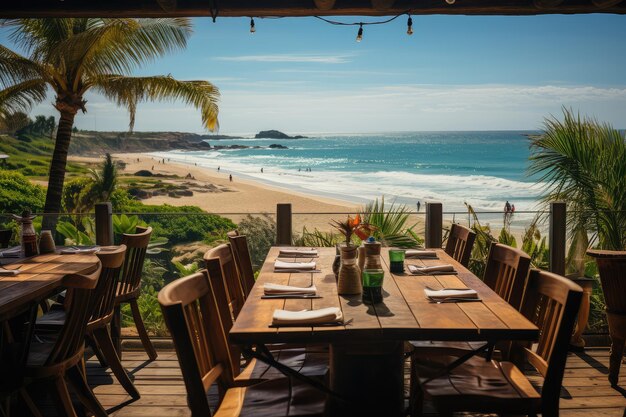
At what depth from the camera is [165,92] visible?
42.5 feet

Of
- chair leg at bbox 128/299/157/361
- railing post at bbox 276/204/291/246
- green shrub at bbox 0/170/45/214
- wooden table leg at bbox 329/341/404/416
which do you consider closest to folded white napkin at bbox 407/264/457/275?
wooden table leg at bbox 329/341/404/416

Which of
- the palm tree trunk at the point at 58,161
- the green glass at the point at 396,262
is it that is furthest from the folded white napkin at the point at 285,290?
the palm tree trunk at the point at 58,161

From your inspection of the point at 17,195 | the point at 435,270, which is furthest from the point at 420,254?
the point at 17,195

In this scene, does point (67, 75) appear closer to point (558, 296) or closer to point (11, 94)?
point (11, 94)

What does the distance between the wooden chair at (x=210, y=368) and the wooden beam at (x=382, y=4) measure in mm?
2466

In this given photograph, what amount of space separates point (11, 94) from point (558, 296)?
13.9 metres

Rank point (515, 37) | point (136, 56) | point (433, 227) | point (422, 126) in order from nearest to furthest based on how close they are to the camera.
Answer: point (433, 227)
point (136, 56)
point (515, 37)
point (422, 126)

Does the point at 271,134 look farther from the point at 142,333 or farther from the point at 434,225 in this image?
the point at 142,333

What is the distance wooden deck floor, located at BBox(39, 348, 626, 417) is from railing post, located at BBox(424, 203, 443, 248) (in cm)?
134

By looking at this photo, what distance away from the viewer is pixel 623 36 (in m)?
60.4

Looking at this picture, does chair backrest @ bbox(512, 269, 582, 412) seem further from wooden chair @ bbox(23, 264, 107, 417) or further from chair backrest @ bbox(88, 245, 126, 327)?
chair backrest @ bbox(88, 245, 126, 327)

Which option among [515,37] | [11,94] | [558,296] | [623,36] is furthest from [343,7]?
[623,36]

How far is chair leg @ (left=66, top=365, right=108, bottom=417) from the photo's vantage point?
3.41 m

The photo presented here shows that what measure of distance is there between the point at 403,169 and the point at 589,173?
43.8m
